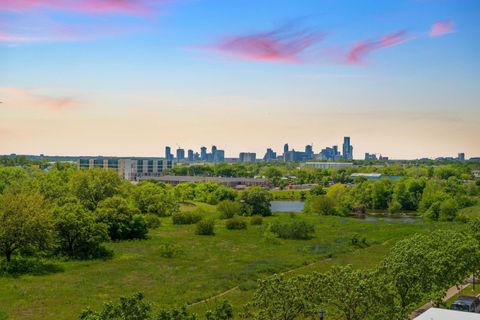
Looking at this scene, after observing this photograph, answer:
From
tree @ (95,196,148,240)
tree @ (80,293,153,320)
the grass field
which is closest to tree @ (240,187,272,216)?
the grass field

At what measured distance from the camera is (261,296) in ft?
58.5

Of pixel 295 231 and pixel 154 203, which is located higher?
pixel 154 203

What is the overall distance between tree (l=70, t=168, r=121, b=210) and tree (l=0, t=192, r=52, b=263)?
2394 cm

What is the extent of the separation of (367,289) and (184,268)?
2265cm

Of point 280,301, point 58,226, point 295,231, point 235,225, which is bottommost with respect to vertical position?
point 235,225

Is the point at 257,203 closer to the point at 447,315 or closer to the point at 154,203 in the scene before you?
the point at 154,203

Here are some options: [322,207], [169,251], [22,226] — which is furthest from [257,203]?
[22,226]

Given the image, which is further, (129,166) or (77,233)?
(129,166)

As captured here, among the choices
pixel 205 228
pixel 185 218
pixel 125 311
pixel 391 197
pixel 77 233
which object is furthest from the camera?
pixel 391 197

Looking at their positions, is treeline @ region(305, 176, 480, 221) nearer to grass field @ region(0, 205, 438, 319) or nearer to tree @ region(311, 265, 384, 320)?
grass field @ region(0, 205, 438, 319)

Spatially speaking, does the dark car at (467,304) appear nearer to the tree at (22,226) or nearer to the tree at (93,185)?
the tree at (22,226)

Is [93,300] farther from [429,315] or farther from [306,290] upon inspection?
[429,315]

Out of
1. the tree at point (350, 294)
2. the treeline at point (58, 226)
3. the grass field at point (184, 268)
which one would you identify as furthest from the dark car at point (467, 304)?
the treeline at point (58, 226)

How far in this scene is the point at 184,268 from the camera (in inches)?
1518
